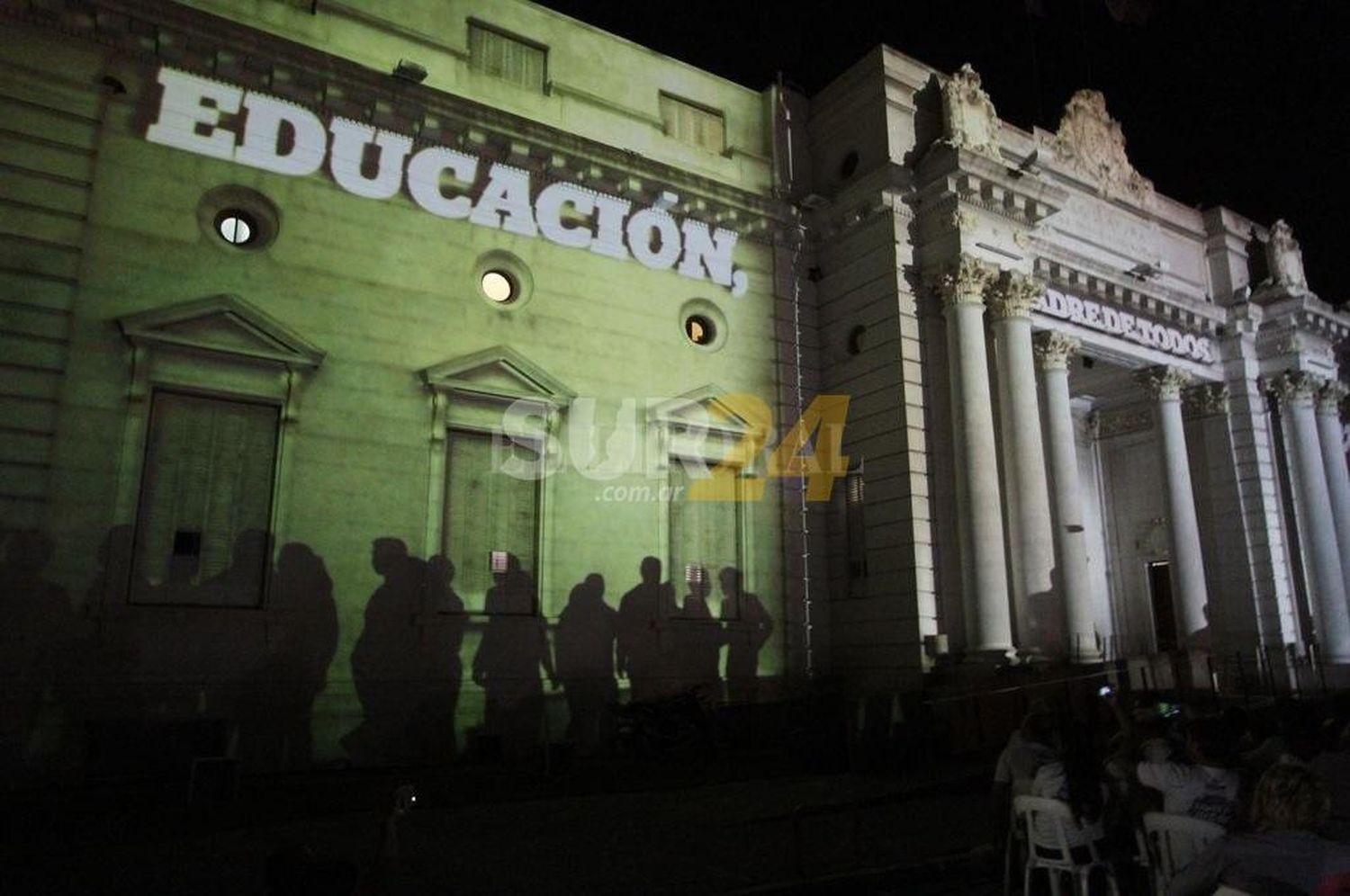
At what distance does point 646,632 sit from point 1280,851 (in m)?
13.9

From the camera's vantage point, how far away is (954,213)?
18938mm

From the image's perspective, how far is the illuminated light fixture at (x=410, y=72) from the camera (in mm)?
16109

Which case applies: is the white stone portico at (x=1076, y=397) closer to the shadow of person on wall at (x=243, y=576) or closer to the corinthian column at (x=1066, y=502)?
the corinthian column at (x=1066, y=502)

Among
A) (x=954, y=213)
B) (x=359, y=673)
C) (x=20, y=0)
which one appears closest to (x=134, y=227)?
(x=20, y=0)

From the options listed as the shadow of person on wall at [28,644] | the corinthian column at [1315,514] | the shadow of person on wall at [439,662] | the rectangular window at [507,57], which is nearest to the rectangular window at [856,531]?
the shadow of person on wall at [439,662]

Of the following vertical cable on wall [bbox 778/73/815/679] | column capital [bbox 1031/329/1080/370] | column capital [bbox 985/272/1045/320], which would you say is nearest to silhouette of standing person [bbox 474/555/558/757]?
vertical cable on wall [bbox 778/73/815/679]

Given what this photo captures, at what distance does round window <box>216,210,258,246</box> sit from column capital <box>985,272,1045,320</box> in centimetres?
1429

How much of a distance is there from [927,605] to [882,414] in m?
3.98

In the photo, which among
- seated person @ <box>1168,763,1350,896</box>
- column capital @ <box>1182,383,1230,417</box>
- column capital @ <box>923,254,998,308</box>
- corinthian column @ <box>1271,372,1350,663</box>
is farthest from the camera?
column capital @ <box>1182,383,1230,417</box>

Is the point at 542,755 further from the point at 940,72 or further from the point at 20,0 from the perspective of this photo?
the point at 940,72

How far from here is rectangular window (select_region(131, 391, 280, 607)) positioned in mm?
13406

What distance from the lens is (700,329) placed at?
64.5ft

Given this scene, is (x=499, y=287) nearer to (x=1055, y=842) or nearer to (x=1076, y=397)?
(x=1055, y=842)

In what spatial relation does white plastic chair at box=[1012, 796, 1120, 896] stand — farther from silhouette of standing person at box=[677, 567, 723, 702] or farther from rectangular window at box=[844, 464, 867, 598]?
rectangular window at box=[844, 464, 867, 598]
